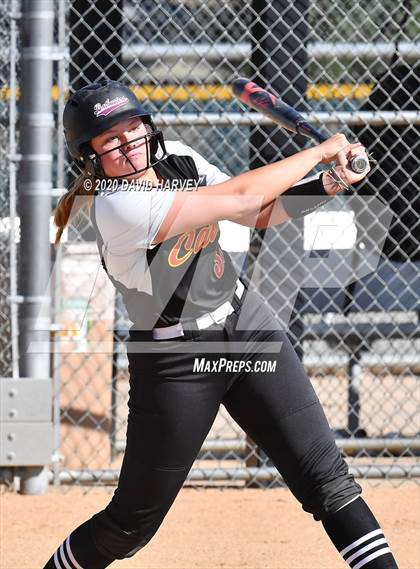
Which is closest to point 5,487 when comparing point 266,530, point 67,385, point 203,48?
point 67,385

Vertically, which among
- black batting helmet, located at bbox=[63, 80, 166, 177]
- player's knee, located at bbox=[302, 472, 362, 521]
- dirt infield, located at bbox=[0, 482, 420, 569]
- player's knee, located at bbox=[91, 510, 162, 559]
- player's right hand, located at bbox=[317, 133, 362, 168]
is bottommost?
dirt infield, located at bbox=[0, 482, 420, 569]

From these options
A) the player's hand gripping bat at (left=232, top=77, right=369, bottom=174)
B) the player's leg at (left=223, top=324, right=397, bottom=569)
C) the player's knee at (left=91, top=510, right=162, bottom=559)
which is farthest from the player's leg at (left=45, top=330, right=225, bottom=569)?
the player's hand gripping bat at (left=232, top=77, right=369, bottom=174)

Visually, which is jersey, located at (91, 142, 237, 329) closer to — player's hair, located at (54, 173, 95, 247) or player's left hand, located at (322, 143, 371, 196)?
player's hair, located at (54, 173, 95, 247)

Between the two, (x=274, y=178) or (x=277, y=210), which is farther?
(x=277, y=210)

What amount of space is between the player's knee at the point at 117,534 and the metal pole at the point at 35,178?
1.89 meters

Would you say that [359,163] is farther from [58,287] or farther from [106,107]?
[58,287]

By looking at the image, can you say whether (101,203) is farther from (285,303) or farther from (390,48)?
(390,48)

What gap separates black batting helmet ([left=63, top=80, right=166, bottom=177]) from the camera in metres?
2.77

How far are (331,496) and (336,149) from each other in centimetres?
97

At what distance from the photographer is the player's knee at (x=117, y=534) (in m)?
2.83

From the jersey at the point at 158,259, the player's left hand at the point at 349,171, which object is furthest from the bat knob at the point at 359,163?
the jersey at the point at 158,259

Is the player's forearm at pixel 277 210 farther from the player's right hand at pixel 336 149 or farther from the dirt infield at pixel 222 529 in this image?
the dirt infield at pixel 222 529

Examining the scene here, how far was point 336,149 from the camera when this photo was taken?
271 centimetres

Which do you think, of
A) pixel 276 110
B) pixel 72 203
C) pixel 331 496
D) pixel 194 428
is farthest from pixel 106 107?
pixel 331 496
